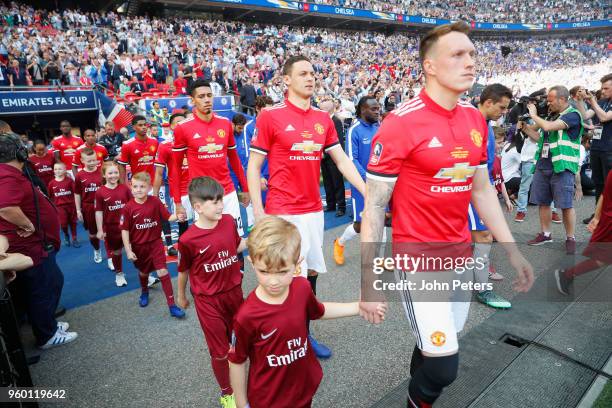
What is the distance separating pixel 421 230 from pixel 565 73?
4550cm

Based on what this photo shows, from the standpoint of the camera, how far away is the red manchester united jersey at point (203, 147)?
4.21m

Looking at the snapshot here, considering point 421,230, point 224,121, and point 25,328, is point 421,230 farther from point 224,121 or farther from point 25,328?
point 25,328

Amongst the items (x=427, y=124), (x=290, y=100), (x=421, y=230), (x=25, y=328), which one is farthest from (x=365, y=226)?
(x=25, y=328)

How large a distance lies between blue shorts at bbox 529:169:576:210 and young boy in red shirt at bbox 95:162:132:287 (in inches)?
221

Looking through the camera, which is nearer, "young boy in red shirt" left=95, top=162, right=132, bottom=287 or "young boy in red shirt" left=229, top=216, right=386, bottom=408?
"young boy in red shirt" left=229, top=216, right=386, bottom=408

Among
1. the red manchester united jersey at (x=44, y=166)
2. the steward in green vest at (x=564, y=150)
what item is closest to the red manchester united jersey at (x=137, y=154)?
the red manchester united jersey at (x=44, y=166)

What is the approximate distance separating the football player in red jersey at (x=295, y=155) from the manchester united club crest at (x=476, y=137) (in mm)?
1136

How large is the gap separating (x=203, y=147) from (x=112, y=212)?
5.70ft

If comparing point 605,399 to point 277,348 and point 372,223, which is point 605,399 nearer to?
point 372,223

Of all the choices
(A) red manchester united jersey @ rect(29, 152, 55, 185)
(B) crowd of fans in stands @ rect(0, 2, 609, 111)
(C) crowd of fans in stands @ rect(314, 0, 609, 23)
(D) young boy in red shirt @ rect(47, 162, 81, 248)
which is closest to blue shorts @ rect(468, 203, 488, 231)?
(D) young boy in red shirt @ rect(47, 162, 81, 248)

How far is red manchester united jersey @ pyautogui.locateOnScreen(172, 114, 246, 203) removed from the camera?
13.8ft

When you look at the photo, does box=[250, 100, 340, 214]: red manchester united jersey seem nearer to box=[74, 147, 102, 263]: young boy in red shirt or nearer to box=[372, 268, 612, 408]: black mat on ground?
box=[372, 268, 612, 408]: black mat on ground

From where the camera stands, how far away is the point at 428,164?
198cm

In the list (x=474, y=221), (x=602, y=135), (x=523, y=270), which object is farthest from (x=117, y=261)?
(x=602, y=135)
